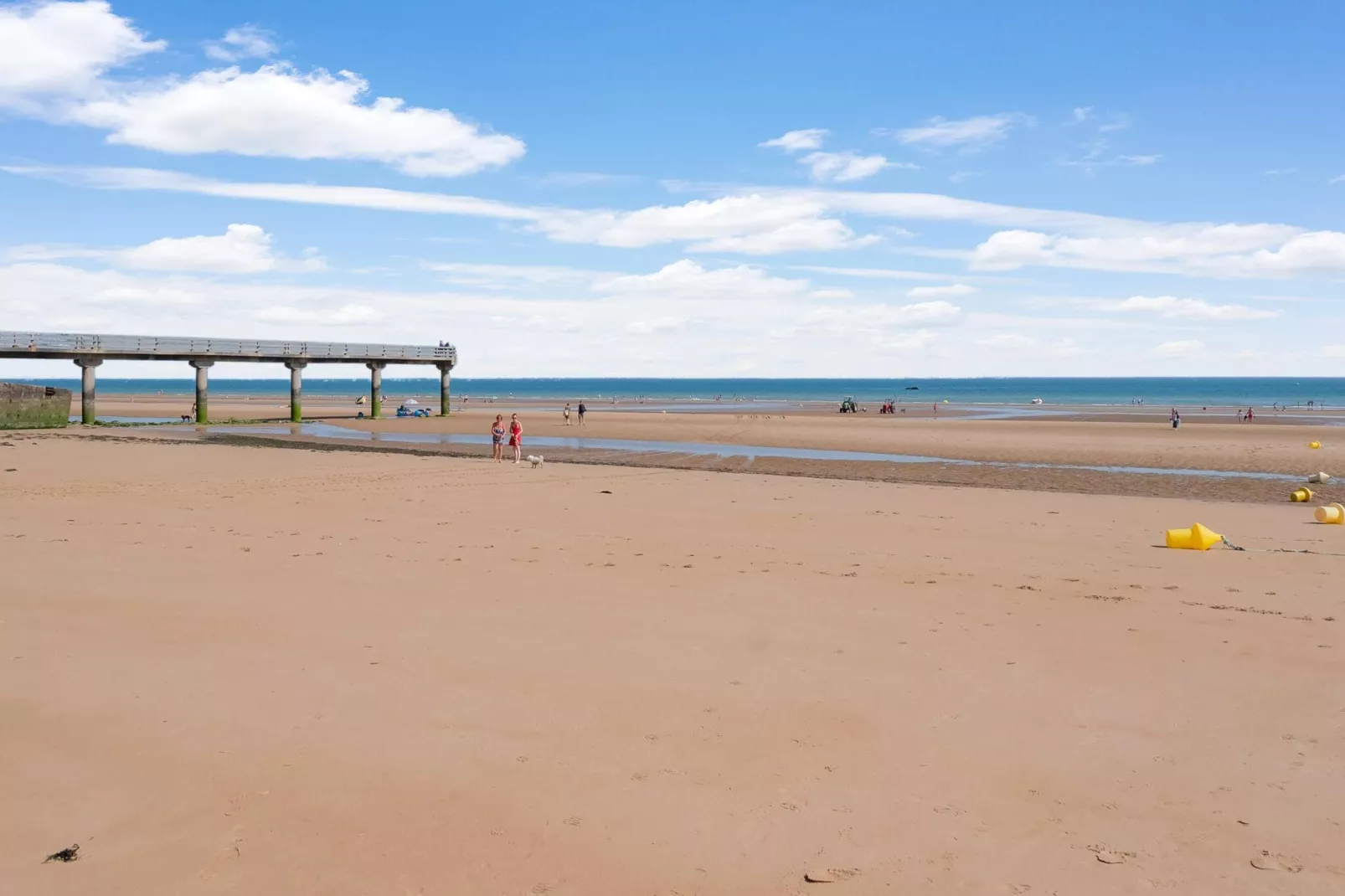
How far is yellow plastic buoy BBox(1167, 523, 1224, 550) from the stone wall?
42.7 m

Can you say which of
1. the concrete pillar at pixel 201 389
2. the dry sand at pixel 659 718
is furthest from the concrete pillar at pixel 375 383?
the dry sand at pixel 659 718

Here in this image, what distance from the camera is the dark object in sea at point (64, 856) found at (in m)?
4.76

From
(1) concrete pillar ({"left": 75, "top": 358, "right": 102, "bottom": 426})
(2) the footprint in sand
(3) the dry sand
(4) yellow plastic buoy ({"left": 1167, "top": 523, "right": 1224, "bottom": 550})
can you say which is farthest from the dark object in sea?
(1) concrete pillar ({"left": 75, "top": 358, "right": 102, "bottom": 426})

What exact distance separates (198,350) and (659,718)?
47622mm

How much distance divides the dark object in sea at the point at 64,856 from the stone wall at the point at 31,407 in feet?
140

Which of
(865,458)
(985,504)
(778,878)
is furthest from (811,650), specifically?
(865,458)

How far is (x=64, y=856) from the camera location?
4797 millimetres

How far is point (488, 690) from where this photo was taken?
7359 millimetres

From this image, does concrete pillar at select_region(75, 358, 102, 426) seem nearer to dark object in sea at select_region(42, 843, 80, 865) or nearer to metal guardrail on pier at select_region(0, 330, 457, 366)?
metal guardrail on pier at select_region(0, 330, 457, 366)

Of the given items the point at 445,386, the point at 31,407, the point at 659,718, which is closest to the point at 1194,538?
the point at 659,718

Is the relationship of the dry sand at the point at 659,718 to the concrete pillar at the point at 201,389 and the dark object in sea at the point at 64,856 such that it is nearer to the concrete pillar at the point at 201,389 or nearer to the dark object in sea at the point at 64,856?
the dark object in sea at the point at 64,856

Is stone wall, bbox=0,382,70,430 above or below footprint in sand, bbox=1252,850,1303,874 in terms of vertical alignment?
above

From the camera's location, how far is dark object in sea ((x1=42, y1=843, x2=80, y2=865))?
4758 millimetres

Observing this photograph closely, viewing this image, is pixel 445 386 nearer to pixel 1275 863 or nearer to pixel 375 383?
pixel 375 383
